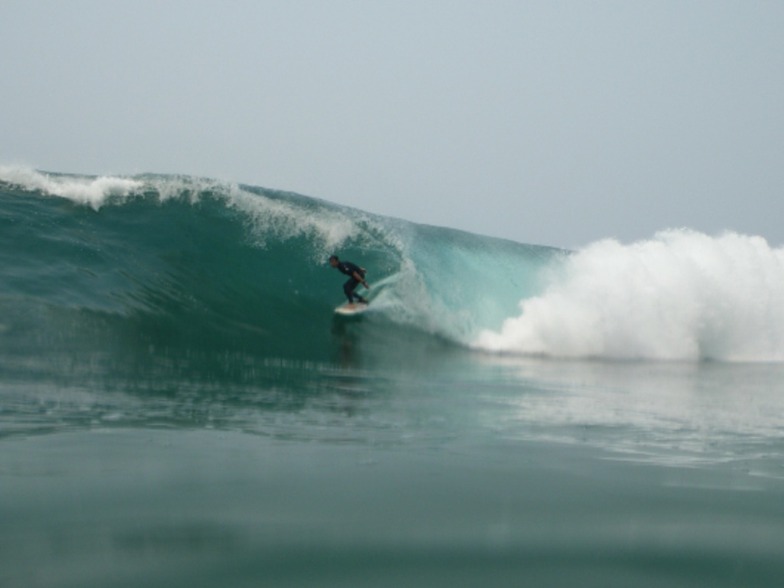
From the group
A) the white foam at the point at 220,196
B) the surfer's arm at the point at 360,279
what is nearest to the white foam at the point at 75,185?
the white foam at the point at 220,196

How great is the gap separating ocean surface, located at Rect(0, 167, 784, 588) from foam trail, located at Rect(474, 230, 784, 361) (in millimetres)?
63

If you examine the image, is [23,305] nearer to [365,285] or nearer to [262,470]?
[365,285]

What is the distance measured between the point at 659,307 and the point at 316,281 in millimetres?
5989

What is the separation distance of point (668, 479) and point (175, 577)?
8.39 ft

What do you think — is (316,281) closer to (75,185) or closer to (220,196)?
(220,196)

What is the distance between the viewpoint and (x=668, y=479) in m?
4.36

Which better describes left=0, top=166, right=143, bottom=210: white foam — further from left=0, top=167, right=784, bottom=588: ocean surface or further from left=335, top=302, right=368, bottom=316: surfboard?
left=335, top=302, right=368, bottom=316: surfboard

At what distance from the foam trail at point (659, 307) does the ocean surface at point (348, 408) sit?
0.21 ft

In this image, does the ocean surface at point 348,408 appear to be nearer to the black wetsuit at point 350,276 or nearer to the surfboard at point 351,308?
the surfboard at point 351,308

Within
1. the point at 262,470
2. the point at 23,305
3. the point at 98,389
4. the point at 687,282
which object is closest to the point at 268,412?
the point at 98,389

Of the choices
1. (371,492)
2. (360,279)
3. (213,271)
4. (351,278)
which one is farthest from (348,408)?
(213,271)

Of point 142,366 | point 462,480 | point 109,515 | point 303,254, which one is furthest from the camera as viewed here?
point 303,254

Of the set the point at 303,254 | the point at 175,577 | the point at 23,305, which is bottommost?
the point at 175,577

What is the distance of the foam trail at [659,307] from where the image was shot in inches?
579
